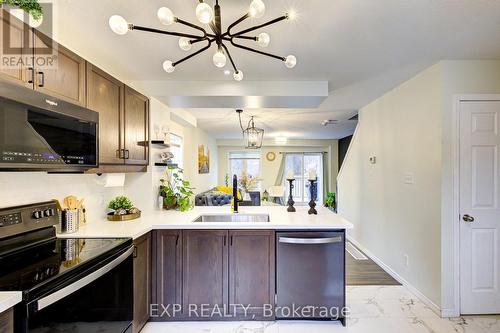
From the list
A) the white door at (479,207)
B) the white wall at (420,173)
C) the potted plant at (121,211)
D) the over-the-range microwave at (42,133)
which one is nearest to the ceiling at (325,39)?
the white wall at (420,173)

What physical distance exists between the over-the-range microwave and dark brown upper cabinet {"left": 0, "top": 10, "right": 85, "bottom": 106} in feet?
0.63

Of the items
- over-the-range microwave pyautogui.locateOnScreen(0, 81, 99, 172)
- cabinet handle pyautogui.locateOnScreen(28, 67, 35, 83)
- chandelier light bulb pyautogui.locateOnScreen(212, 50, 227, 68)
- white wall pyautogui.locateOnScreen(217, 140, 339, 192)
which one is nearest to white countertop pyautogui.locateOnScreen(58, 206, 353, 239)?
over-the-range microwave pyautogui.locateOnScreen(0, 81, 99, 172)

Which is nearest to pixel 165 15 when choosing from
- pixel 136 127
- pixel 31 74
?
pixel 31 74

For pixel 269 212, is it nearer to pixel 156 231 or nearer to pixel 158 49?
pixel 156 231

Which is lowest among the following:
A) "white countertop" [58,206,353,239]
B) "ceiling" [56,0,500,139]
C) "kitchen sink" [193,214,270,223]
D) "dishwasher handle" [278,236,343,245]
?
"dishwasher handle" [278,236,343,245]

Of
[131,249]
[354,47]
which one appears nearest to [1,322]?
[131,249]

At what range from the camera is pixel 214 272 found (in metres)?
2.27

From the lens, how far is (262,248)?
2256 mm

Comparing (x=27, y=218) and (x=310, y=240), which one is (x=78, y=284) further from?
(x=310, y=240)

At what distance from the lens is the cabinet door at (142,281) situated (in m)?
2.03

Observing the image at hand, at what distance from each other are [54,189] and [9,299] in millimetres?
1174

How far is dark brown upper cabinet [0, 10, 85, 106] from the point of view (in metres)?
1.33

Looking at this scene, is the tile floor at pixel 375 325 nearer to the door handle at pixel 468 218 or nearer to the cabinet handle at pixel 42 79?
the door handle at pixel 468 218

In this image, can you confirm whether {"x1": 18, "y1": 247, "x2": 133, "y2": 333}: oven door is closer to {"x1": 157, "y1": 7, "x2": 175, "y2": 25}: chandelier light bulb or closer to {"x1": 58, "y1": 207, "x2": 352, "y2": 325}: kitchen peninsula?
{"x1": 58, "y1": 207, "x2": 352, "y2": 325}: kitchen peninsula
